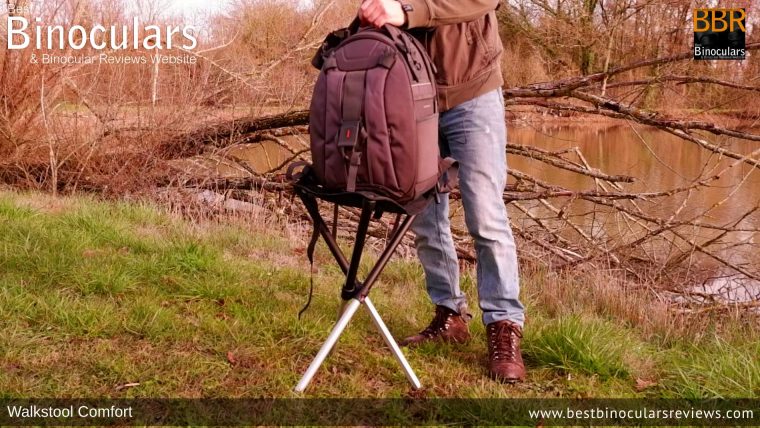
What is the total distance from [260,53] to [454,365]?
8.80 metres

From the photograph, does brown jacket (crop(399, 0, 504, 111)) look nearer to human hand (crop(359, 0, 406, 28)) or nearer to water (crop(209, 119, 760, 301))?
human hand (crop(359, 0, 406, 28))

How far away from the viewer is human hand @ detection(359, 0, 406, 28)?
2.46m

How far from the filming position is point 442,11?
2580mm

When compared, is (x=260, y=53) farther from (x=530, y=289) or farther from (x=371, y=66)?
(x=371, y=66)

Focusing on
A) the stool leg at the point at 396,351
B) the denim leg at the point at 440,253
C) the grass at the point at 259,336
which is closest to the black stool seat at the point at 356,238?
the stool leg at the point at 396,351

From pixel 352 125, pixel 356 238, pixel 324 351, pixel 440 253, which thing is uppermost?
pixel 352 125

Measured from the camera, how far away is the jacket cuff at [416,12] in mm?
2514

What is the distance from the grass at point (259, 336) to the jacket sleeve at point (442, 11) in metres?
1.34

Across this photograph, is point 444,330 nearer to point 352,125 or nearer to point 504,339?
point 504,339

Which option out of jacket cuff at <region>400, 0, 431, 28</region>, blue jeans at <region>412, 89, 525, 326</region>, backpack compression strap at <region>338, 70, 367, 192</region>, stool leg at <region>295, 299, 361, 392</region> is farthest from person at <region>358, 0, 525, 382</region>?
stool leg at <region>295, 299, 361, 392</region>

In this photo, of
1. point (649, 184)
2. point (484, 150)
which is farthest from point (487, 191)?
point (649, 184)

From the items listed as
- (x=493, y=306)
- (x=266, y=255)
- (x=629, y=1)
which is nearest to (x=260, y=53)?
(x=629, y=1)

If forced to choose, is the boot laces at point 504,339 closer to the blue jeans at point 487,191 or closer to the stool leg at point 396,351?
the blue jeans at point 487,191

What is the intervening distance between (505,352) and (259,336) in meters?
1.06
